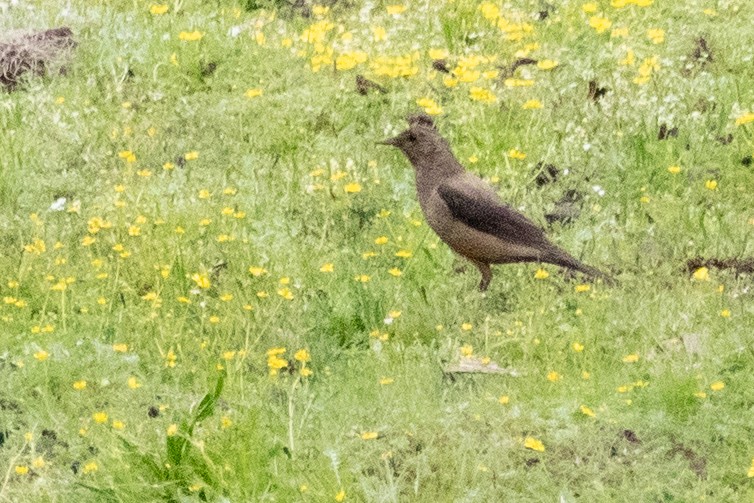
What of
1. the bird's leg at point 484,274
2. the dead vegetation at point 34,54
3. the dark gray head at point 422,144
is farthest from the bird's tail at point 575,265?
the dead vegetation at point 34,54

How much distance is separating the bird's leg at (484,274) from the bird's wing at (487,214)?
0.15m

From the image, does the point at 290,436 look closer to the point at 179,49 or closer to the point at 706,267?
the point at 706,267

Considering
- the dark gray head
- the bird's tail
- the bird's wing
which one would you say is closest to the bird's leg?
the bird's wing

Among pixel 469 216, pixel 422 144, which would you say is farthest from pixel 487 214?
pixel 422 144

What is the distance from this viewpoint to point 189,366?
574cm

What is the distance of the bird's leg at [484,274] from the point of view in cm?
643

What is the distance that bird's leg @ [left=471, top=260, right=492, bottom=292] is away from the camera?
643 cm

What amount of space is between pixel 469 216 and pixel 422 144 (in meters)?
0.60

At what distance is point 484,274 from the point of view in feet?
21.5

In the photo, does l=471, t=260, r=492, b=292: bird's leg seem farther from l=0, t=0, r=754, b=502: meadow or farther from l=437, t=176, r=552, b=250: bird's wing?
l=437, t=176, r=552, b=250: bird's wing

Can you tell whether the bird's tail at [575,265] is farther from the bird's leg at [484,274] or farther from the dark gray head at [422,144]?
the dark gray head at [422,144]

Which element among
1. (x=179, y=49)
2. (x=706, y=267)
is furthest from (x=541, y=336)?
(x=179, y=49)

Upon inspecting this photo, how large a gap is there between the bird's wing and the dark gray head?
19cm

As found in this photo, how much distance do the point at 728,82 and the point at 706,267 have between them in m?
2.16
